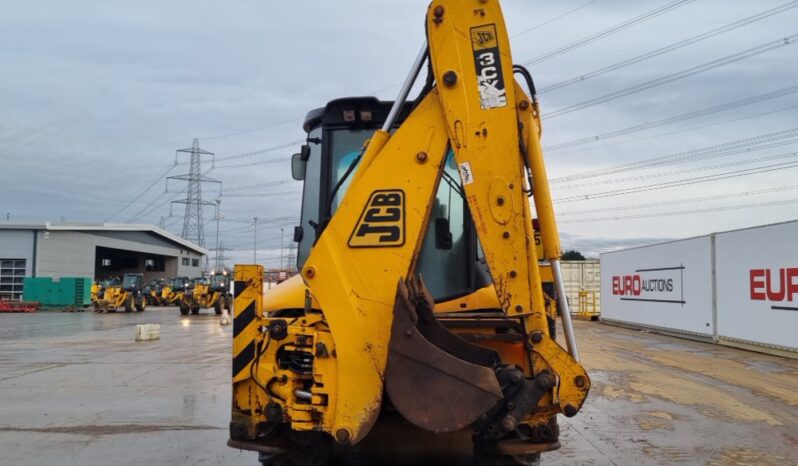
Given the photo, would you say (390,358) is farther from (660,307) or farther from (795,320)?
(660,307)

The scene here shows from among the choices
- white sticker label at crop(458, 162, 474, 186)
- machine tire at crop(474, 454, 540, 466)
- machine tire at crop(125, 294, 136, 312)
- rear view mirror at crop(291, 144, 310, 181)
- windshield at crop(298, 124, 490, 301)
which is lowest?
machine tire at crop(125, 294, 136, 312)

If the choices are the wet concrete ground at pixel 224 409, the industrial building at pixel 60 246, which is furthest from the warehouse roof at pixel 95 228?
the wet concrete ground at pixel 224 409

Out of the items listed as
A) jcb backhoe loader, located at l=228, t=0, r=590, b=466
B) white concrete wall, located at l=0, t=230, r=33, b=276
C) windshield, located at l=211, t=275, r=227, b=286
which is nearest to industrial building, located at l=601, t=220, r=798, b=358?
jcb backhoe loader, located at l=228, t=0, r=590, b=466

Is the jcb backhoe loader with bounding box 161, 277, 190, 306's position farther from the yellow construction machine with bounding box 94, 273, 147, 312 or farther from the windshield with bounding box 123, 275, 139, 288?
the yellow construction machine with bounding box 94, 273, 147, 312

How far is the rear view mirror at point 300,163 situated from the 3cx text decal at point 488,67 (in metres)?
1.91

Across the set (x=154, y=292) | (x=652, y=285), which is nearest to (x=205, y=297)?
(x=154, y=292)

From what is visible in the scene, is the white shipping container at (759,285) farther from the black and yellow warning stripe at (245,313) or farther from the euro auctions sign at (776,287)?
the black and yellow warning stripe at (245,313)

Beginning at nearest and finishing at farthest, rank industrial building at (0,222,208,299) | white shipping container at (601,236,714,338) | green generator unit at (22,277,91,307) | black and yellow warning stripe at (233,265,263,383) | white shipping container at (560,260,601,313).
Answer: black and yellow warning stripe at (233,265,263,383) → white shipping container at (601,236,714,338) → white shipping container at (560,260,601,313) → green generator unit at (22,277,91,307) → industrial building at (0,222,208,299)

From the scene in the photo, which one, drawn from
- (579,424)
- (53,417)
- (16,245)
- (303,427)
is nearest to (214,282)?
(16,245)

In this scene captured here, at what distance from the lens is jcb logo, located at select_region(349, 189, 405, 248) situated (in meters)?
3.78

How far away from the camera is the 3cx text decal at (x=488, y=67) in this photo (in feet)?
12.4

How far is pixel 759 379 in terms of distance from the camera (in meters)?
10.5

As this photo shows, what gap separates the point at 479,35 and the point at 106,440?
545cm

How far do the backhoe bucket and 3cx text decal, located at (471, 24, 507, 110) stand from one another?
4.05ft
